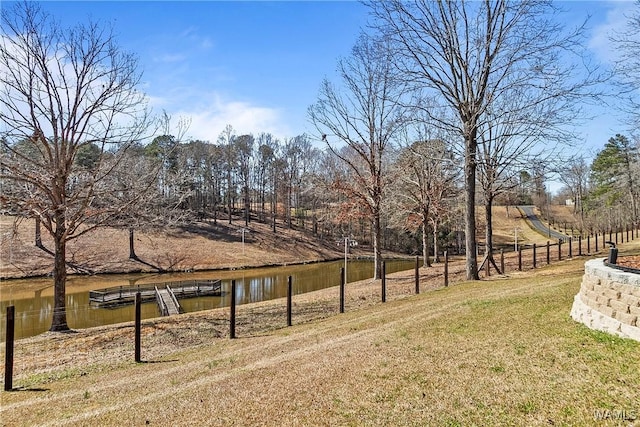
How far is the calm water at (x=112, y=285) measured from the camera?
53.4 feet

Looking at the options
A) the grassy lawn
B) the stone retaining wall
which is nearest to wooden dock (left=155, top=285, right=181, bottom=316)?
the grassy lawn

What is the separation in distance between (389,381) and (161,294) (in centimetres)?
1752

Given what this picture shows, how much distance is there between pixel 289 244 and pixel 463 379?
4268cm

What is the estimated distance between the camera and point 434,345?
6195mm

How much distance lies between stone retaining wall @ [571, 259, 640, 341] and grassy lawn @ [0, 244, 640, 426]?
19cm

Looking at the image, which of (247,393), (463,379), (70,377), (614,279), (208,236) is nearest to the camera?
(463,379)

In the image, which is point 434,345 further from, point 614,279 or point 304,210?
point 304,210

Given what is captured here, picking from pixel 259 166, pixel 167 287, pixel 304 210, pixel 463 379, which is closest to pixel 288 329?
pixel 463 379

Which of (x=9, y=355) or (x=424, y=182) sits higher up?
(x=424, y=182)

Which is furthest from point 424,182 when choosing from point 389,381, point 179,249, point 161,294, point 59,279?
point 179,249

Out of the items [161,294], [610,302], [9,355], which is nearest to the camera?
[610,302]

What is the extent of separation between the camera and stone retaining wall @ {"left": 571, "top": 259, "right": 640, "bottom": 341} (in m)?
5.07

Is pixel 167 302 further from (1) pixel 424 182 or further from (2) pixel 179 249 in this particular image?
(2) pixel 179 249

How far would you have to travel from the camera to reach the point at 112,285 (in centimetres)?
2753
